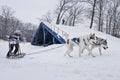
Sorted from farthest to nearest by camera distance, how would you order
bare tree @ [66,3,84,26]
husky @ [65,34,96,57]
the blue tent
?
bare tree @ [66,3,84,26] → the blue tent → husky @ [65,34,96,57]

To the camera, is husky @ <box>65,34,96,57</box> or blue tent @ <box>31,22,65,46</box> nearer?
husky @ <box>65,34,96,57</box>

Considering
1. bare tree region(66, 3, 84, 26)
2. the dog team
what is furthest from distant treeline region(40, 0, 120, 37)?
the dog team

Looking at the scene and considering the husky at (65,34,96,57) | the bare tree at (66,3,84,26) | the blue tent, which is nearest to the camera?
the husky at (65,34,96,57)

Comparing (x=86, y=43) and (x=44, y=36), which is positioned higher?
(x=44, y=36)

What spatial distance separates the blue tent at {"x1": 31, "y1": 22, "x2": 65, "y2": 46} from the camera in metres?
22.0

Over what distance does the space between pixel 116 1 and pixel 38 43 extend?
2578 centimetres

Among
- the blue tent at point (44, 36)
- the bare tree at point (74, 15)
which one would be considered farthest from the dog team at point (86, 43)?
the bare tree at point (74, 15)

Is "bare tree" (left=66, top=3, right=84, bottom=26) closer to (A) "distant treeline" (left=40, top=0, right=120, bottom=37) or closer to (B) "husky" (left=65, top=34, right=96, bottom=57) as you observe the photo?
(A) "distant treeline" (left=40, top=0, right=120, bottom=37)

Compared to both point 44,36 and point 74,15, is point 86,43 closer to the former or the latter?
point 44,36

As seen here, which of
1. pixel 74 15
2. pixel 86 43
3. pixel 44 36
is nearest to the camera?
pixel 86 43

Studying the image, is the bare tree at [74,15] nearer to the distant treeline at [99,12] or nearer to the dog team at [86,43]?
the distant treeline at [99,12]

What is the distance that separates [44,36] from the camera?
2412 centimetres

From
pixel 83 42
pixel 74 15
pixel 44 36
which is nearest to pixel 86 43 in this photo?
pixel 83 42

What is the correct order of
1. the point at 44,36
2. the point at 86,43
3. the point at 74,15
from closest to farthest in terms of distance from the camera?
the point at 86,43
the point at 44,36
the point at 74,15
